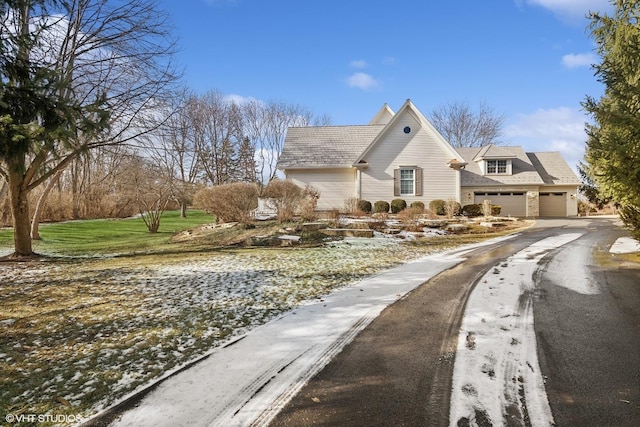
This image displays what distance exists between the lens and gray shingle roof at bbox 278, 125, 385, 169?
22.0 m

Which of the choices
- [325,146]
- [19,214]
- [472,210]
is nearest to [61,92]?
[19,214]

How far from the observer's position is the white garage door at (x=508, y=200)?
2372 cm

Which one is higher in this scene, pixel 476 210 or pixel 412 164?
pixel 412 164

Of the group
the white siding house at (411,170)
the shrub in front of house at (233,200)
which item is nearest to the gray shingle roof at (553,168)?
the white siding house at (411,170)

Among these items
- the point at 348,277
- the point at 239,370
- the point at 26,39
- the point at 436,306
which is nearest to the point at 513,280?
the point at 436,306

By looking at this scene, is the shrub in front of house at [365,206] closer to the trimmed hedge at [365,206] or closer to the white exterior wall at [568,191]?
the trimmed hedge at [365,206]

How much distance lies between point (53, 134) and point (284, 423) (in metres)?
5.97

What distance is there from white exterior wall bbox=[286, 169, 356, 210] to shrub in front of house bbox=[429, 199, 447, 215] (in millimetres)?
4797

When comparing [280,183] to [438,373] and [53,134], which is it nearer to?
[53,134]

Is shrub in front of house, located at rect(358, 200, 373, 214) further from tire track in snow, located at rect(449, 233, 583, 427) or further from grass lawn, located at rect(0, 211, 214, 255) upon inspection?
tire track in snow, located at rect(449, 233, 583, 427)

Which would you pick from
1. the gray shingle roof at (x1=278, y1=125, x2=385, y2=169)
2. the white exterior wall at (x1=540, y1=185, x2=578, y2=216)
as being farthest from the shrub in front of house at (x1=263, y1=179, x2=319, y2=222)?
the white exterior wall at (x1=540, y1=185, x2=578, y2=216)

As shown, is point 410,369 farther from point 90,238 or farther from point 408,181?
point 90,238

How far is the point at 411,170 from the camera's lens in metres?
21.0

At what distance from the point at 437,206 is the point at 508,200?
731 cm
